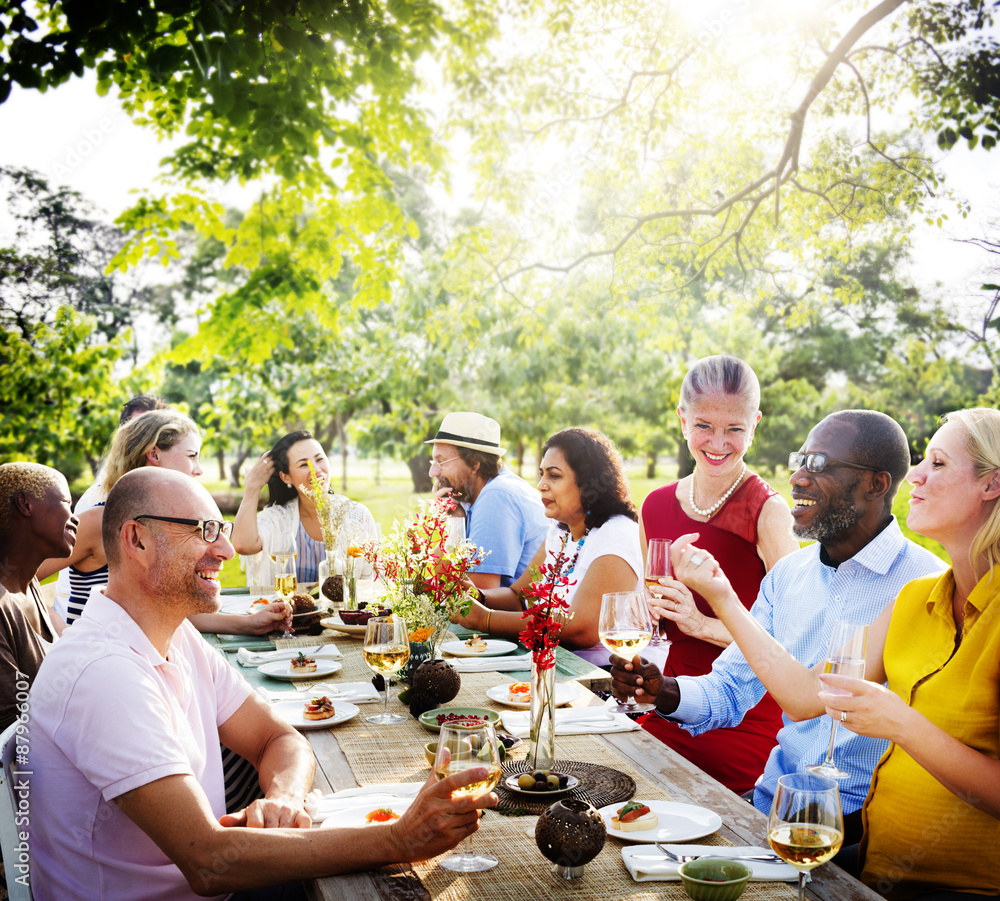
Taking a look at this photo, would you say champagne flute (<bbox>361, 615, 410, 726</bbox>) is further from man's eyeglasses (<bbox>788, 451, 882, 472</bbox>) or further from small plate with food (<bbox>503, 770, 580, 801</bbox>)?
man's eyeglasses (<bbox>788, 451, 882, 472</bbox>)

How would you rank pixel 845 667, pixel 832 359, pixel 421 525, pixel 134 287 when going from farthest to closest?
pixel 134 287 → pixel 832 359 → pixel 421 525 → pixel 845 667

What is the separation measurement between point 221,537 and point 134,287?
16969mm

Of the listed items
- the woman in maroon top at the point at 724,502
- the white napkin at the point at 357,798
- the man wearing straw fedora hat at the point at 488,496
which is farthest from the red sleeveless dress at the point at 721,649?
the white napkin at the point at 357,798

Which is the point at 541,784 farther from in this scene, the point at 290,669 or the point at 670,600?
the point at 290,669

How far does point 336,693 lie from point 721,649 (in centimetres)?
151

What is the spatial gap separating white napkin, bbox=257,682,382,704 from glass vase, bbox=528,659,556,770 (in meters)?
0.83

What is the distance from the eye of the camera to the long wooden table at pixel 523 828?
146cm

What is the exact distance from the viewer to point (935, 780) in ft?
5.92

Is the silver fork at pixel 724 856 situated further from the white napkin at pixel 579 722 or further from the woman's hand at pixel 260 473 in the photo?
the woman's hand at pixel 260 473

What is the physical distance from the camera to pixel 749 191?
8.48 m

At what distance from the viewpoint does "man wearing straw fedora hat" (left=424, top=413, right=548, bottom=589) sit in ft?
14.7

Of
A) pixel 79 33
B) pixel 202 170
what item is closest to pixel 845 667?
pixel 79 33

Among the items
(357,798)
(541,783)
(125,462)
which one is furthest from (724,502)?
(125,462)

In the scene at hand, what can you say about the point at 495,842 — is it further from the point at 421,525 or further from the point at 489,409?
the point at 489,409
